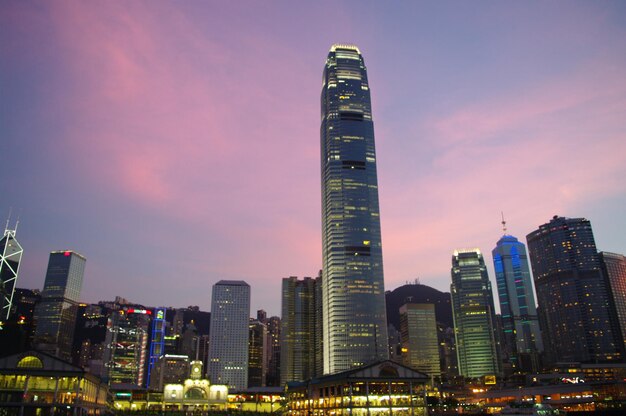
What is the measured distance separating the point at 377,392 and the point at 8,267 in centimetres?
11396

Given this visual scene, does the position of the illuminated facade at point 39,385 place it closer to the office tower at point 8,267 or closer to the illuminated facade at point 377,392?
the office tower at point 8,267

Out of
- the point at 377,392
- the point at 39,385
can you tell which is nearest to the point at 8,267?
the point at 39,385

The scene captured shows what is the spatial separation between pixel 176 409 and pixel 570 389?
14482 centimetres

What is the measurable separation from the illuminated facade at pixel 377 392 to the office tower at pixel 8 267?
97834 millimetres

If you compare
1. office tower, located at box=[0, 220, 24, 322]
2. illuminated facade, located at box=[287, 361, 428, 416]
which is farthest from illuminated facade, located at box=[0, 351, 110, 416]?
illuminated facade, located at box=[287, 361, 428, 416]

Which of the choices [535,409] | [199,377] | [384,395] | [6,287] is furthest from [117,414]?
[535,409]

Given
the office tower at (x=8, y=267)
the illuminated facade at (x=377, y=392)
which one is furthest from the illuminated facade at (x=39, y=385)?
the illuminated facade at (x=377, y=392)

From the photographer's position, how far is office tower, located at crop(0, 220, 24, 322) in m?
153

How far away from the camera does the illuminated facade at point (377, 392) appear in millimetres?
131875

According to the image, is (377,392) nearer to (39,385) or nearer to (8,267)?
(39,385)

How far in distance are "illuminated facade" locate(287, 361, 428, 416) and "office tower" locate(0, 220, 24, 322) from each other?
9783cm

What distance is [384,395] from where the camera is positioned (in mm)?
134000

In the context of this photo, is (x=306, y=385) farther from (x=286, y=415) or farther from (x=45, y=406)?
(x=45, y=406)

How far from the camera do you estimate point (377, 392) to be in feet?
440
